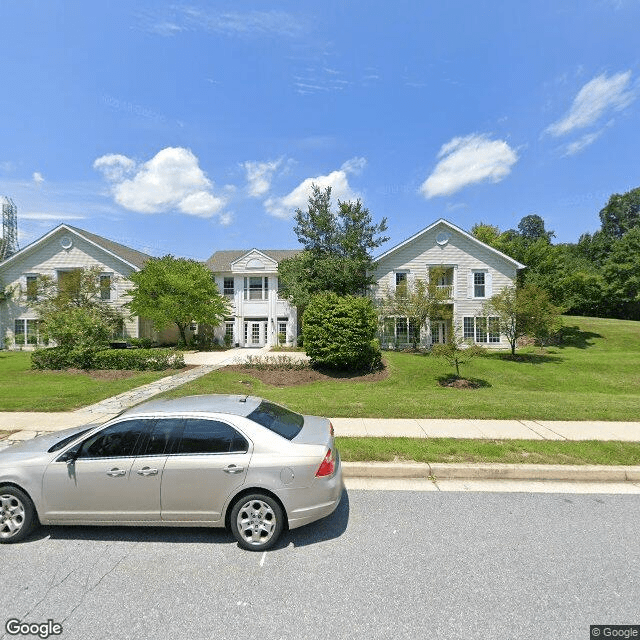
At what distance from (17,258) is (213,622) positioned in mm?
34592

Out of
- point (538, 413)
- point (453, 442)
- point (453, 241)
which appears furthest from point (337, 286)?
point (453, 442)

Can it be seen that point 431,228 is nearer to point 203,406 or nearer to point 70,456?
point 203,406

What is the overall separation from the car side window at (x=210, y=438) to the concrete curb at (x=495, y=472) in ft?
7.25

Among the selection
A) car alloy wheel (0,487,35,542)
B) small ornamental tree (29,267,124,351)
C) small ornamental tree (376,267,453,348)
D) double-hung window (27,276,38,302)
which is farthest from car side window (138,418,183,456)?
double-hung window (27,276,38,302)

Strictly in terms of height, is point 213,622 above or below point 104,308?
below

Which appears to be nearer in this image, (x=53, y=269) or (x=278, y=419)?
(x=278, y=419)

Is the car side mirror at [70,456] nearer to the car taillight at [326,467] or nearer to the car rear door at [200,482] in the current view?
the car rear door at [200,482]

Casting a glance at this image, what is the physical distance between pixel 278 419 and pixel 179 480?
1.26 metres

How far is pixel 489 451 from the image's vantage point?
19.2 ft

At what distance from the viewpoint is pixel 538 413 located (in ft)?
27.2

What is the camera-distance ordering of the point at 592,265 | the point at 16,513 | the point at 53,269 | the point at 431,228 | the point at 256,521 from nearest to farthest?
the point at 256,521, the point at 16,513, the point at 431,228, the point at 53,269, the point at 592,265

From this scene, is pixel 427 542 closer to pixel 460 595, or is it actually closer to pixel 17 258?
pixel 460 595

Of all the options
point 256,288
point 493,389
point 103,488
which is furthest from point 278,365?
point 256,288

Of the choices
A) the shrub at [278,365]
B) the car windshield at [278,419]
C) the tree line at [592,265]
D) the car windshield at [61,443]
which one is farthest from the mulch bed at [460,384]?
the tree line at [592,265]
